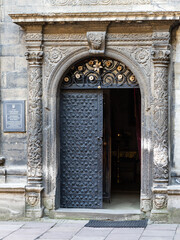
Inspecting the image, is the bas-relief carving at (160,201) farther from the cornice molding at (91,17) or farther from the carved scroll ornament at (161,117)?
the cornice molding at (91,17)

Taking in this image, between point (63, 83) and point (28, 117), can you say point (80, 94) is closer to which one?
point (63, 83)

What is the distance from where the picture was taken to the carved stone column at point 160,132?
9.20 metres

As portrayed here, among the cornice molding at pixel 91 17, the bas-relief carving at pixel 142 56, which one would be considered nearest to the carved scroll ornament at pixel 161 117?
the bas-relief carving at pixel 142 56

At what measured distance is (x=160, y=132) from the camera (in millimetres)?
9227

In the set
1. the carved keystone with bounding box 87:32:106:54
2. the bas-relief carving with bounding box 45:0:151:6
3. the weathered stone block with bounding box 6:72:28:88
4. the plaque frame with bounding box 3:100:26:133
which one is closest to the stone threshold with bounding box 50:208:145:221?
the plaque frame with bounding box 3:100:26:133

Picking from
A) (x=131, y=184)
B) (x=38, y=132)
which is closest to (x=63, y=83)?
(x=38, y=132)

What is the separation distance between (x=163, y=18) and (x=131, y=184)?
537cm

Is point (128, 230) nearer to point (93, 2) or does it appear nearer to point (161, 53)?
point (161, 53)

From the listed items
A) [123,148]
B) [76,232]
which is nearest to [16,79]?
[76,232]

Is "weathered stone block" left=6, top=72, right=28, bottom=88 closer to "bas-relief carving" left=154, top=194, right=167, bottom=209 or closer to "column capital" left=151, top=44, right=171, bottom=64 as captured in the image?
"column capital" left=151, top=44, right=171, bottom=64

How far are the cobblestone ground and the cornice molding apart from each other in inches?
137

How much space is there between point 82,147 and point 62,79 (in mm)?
1296

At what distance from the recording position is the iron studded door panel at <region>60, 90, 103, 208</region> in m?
9.80

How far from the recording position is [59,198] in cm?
981
